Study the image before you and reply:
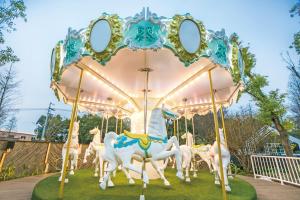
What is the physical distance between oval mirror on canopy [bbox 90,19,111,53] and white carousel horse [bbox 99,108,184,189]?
181 centimetres

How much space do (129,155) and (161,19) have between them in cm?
275

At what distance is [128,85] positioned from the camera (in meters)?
6.38

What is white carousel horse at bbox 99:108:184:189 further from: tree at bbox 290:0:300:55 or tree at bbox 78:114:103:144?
tree at bbox 78:114:103:144

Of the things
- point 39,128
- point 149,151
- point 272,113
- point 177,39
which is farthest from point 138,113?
point 39,128

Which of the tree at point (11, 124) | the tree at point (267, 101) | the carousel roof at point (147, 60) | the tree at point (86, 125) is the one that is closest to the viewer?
the carousel roof at point (147, 60)

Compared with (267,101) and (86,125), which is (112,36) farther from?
(86,125)

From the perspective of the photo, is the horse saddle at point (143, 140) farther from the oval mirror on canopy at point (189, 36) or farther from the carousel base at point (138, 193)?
the oval mirror on canopy at point (189, 36)

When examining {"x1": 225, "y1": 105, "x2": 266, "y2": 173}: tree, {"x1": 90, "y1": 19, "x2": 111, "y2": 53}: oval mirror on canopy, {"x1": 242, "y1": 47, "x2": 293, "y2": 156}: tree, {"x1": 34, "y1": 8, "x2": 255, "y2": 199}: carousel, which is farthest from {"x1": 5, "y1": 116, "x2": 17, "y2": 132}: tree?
{"x1": 242, "y1": 47, "x2": 293, "y2": 156}: tree

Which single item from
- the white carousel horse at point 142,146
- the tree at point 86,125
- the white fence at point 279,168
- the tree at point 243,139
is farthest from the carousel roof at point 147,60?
the tree at point 86,125

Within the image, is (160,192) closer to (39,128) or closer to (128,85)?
(128,85)

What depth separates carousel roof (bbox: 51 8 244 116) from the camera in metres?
3.61

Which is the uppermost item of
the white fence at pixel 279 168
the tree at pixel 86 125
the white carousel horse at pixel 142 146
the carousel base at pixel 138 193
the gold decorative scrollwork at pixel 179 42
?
the tree at pixel 86 125

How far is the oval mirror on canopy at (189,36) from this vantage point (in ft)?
12.0

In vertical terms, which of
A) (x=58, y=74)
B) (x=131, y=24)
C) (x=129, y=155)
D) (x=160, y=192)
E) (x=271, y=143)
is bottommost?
(x=160, y=192)
